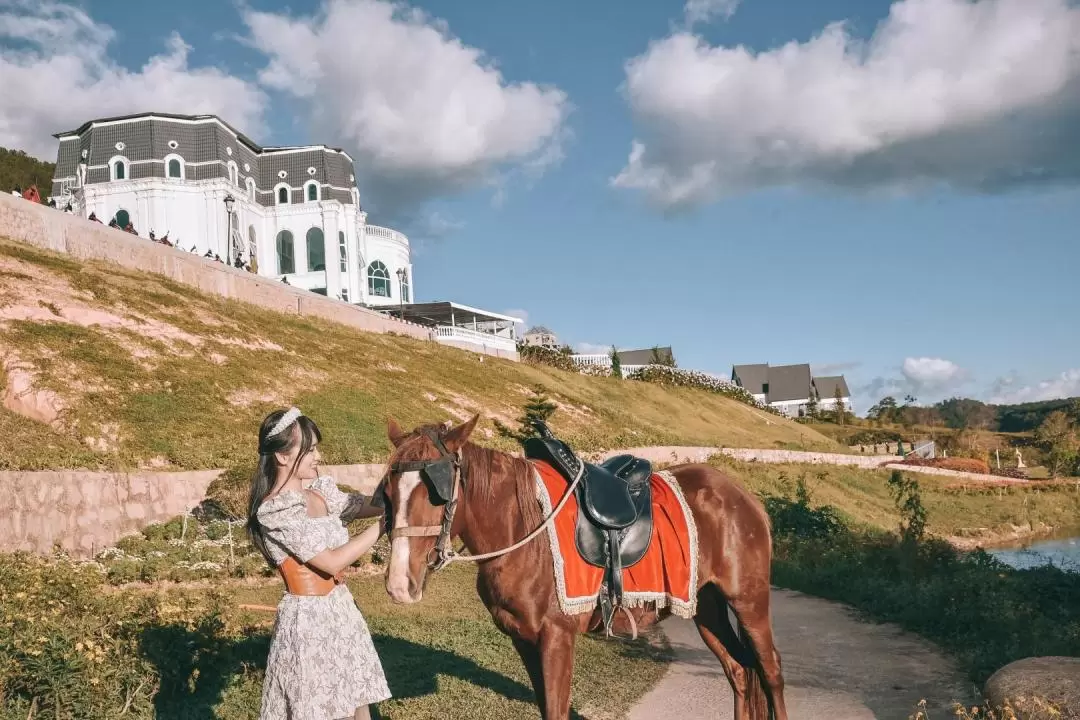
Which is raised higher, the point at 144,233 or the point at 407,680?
the point at 144,233

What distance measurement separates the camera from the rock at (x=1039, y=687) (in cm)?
479

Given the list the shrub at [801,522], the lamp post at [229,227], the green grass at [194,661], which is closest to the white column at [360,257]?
the lamp post at [229,227]

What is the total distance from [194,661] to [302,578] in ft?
9.41

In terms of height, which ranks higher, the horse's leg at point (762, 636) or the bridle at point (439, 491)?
the bridle at point (439, 491)

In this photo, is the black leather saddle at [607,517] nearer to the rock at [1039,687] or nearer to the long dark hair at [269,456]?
the long dark hair at [269,456]

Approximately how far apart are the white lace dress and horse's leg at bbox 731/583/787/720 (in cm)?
265

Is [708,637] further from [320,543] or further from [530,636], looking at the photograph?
[320,543]

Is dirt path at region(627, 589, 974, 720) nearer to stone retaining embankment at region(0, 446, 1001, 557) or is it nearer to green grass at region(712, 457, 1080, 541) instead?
stone retaining embankment at region(0, 446, 1001, 557)

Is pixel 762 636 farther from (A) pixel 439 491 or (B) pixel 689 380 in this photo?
(B) pixel 689 380

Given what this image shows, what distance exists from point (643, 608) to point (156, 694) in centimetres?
357

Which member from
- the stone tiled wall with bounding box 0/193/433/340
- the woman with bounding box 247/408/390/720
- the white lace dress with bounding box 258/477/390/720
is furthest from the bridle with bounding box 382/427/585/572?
the stone tiled wall with bounding box 0/193/433/340

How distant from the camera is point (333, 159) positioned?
177 ft

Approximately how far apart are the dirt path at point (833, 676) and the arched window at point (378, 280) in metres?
49.3

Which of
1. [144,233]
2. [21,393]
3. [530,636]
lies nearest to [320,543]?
[530,636]
